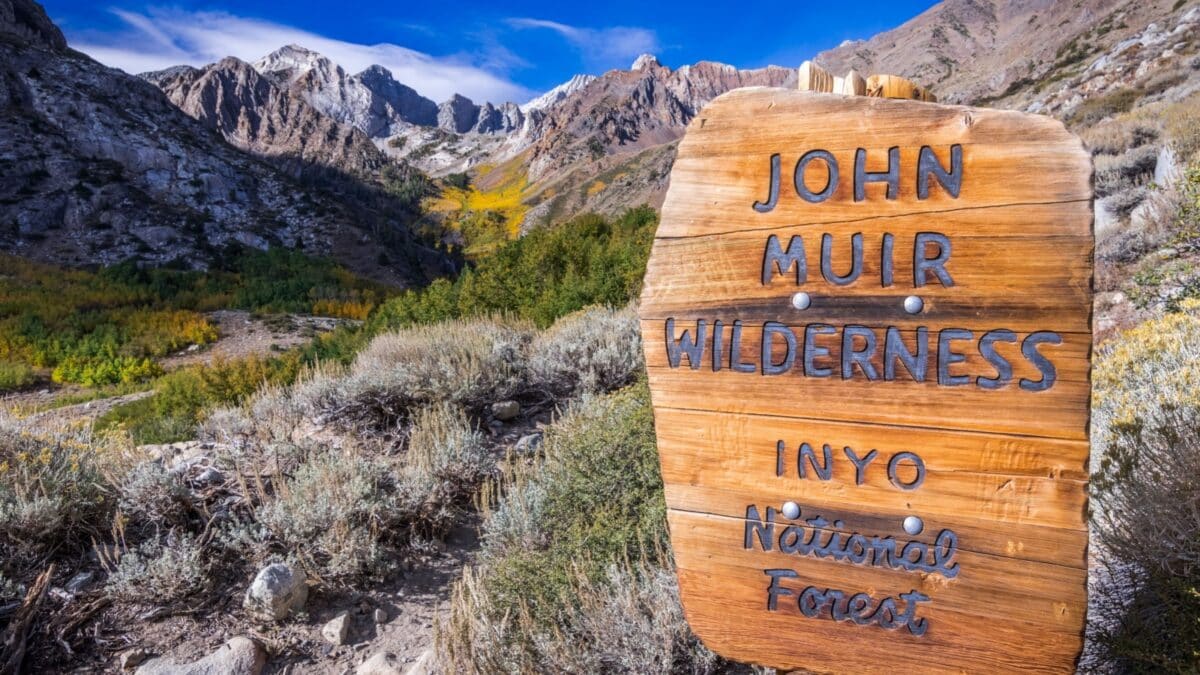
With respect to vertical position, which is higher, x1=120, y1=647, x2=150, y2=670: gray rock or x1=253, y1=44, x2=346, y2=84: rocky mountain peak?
x1=253, y1=44, x2=346, y2=84: rocky mountain peak

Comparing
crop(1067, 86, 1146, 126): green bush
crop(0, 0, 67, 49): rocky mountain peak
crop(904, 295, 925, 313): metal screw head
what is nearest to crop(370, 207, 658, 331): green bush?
crop(904, 295, 925, 313): metal screw head

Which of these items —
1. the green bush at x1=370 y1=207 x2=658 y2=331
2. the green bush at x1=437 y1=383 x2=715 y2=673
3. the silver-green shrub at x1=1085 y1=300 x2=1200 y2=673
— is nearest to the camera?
the silver-green shrub at x1=1085 y1=300 x2=1200 y2=673

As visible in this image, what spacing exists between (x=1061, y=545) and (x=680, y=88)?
16013cm

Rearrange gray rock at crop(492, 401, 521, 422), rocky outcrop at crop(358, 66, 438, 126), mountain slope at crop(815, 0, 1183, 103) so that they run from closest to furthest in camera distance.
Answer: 1. gray rock at crop(492, 401, 521, 422)
2. mountain slope at crop(815, 0, 1183, 103)
3. rocky outcrop at crop(358, 66, 438, 126)

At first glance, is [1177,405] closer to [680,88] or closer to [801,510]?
[801,510]

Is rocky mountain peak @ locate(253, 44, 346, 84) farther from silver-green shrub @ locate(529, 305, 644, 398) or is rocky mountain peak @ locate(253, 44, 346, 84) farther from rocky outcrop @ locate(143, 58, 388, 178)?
silver-green shrub @ locate(529, 305, 644, 398)

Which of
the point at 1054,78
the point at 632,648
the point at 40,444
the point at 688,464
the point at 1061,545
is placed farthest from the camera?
the point at 1054,78

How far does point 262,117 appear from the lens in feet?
291

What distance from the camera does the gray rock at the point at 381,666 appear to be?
2.66 meters

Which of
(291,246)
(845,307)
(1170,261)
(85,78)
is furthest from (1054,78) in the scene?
(85,78)

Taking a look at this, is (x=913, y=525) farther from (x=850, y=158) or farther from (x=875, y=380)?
(x=850, y=158)

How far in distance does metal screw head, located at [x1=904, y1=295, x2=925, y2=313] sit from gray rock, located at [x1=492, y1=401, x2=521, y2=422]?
4.29 metres

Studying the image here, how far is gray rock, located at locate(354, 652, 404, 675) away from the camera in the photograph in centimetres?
266

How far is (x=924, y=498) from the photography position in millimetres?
1343
